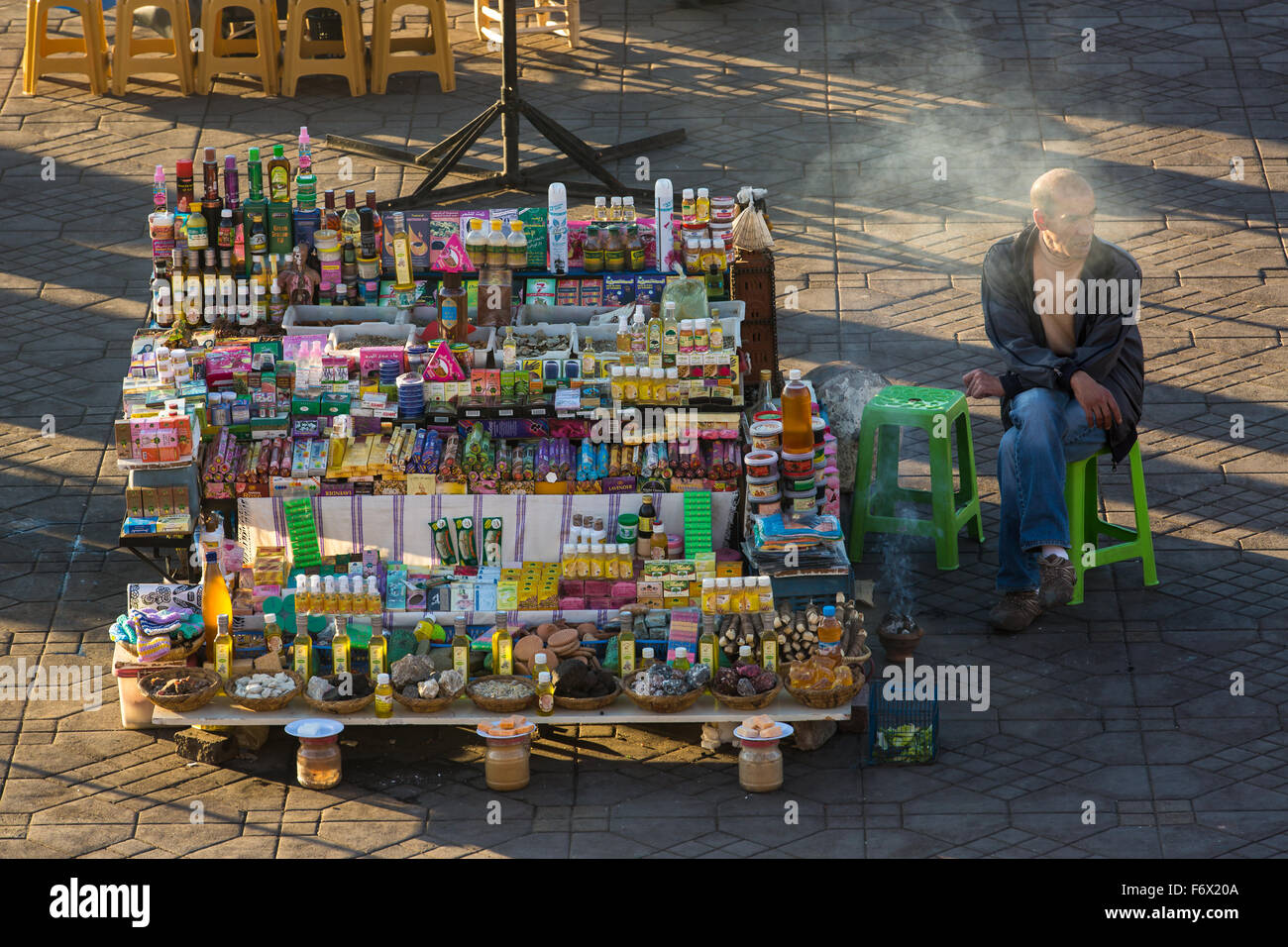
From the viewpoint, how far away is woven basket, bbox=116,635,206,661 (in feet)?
27.0

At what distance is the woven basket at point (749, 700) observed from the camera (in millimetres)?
7984

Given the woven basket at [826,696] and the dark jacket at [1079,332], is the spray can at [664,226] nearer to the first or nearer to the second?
the dark jacket at [1079,332]

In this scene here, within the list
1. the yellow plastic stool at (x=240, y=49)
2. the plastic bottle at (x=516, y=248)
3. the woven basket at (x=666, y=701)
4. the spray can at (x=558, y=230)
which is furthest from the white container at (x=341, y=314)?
the yellow plastic stool at (x=240, y=49)

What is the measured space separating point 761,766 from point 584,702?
30.2 inches

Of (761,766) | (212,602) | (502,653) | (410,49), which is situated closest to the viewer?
(761,766)

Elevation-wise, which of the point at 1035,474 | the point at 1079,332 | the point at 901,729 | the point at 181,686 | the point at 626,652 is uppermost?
the point at 1079,332

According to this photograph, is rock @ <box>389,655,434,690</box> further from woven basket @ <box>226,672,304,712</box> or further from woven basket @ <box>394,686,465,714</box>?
woven basket @ <box>226,672,304,712</box>

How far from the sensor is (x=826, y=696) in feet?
26.2

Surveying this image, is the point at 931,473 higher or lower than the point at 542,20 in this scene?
lower

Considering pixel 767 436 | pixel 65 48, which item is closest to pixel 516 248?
pixel 767 436

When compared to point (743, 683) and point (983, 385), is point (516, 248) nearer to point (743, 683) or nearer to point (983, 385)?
point (983, 385)

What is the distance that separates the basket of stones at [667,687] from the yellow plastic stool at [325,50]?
798cm

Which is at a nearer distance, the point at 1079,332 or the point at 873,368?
the point at 1079,332

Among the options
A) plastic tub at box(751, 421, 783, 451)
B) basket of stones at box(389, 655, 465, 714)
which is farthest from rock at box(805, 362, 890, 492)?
basket of stones at box(389, 655, 465, 714)
